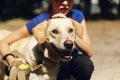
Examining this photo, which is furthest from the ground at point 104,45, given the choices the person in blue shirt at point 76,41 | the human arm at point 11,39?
the human arm at point 11,39

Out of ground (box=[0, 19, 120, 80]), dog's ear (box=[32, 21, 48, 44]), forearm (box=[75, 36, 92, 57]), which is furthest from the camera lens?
ground (box=[0, 19, 120, 80])

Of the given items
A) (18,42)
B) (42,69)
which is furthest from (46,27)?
(18,42)

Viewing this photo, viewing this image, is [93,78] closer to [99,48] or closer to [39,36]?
[39,36]

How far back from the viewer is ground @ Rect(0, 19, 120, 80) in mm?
6113

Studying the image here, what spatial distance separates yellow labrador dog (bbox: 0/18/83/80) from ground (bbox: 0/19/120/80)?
1.94 metres

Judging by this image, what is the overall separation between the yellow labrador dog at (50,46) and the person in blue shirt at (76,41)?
16cm

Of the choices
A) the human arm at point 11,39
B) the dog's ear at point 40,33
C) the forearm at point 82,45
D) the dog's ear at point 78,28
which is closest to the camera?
the dog's ear at point 40,33

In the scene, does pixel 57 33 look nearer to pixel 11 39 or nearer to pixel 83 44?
pixel 83 44

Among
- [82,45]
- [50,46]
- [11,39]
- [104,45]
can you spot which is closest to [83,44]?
[82,45]

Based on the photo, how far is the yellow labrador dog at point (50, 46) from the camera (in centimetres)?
357

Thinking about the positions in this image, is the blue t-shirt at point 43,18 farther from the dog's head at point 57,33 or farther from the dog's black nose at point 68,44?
the dog's black nose at point 68,44

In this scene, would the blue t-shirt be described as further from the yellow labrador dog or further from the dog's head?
the dog's head

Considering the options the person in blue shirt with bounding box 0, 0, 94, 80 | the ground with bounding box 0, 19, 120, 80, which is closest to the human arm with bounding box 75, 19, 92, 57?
the person in blue shirt with bounding box 0, 0, 94, 80

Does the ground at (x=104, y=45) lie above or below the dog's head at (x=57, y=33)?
below
